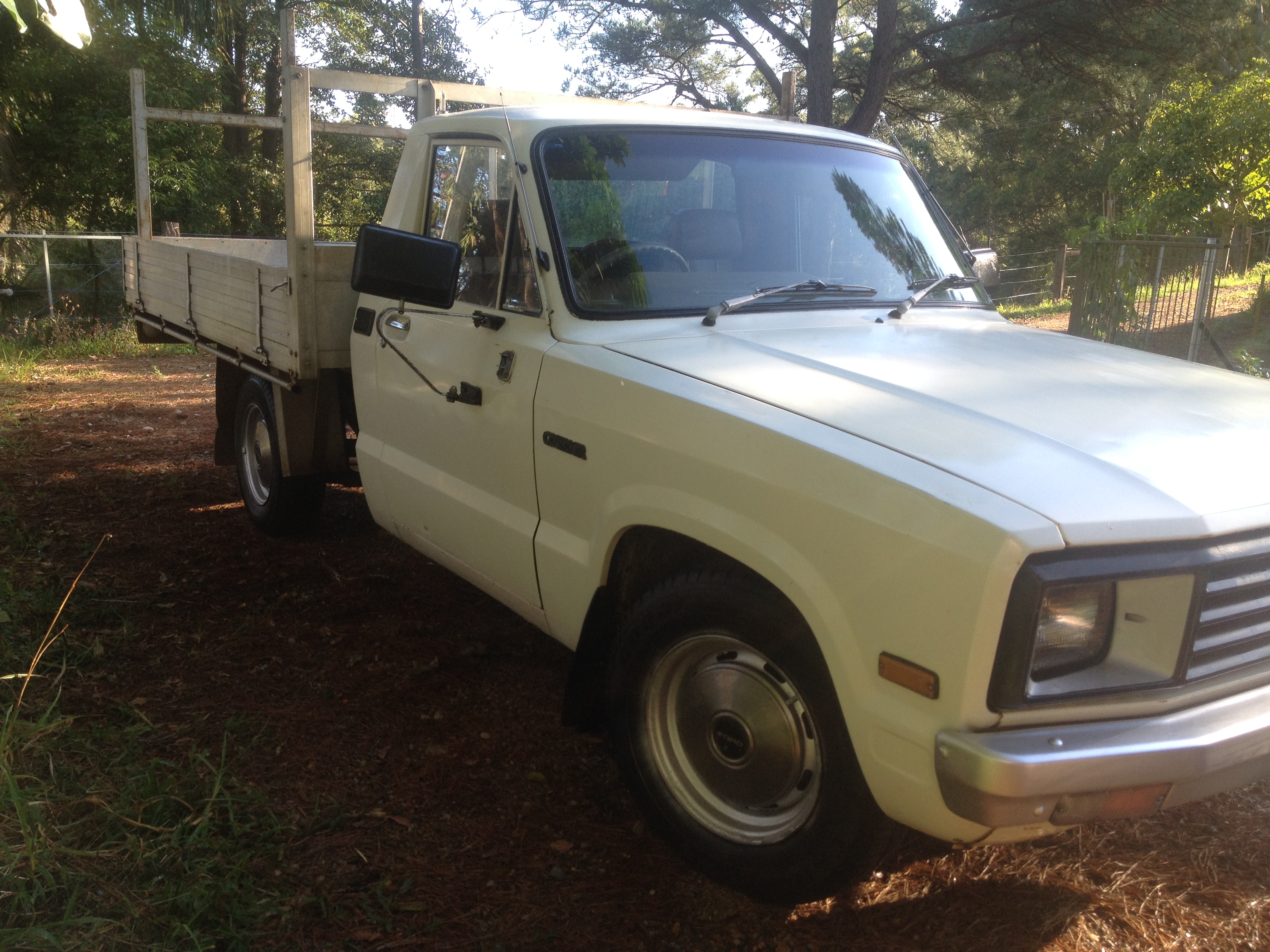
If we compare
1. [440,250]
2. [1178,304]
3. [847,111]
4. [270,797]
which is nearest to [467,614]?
[270,797]

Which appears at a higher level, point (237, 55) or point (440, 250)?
point (237, 55)

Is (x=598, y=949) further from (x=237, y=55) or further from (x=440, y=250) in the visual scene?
(x=237, y=55)

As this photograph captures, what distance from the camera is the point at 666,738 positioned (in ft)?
9.25

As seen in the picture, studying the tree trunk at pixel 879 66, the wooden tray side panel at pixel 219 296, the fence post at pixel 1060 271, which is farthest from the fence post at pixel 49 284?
the fence post at pixel 1060 271

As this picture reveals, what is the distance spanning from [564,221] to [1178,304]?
27.9ft

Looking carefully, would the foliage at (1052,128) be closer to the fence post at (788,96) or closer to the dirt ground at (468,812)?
the fence post at (788,96)

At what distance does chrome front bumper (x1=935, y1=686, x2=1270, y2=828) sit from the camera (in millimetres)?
1930

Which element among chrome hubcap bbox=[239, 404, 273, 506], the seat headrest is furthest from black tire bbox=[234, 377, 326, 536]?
the seat headrest

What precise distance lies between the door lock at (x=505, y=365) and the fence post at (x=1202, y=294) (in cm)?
780

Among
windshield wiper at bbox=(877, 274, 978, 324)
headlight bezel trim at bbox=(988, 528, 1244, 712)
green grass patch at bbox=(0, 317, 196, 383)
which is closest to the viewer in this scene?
headlight bezel trim at bbox=(988, 528, 1244, 712)

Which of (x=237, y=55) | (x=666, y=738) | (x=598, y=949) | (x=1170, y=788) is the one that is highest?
(x=237, y=55)

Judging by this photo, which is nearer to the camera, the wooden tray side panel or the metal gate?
the wooden tray side panel

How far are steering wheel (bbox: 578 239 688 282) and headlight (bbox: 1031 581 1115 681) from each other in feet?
5.60

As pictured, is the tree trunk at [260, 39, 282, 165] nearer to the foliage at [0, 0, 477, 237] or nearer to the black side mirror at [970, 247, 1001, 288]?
the foliage at [0, 0, 477, 237]
